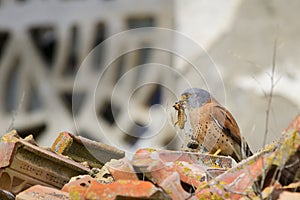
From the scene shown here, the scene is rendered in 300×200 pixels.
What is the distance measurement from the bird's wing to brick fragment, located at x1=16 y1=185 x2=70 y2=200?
0.78m

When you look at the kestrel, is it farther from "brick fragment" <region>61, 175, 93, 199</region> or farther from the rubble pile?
"brick fragment" <region>61, 175, 93, 199</region>

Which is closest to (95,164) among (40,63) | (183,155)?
(183,155)

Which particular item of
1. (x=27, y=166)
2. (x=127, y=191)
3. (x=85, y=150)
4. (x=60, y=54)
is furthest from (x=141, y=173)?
(x=60, y=54)

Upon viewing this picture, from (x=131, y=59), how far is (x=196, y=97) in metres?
5.03

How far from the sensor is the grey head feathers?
2727 millimetres

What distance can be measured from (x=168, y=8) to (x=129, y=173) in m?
6.11

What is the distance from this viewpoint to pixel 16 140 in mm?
2195

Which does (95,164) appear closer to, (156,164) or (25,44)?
(156,164)

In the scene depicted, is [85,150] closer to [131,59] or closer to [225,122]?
[225,122]

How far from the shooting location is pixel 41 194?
206 centimetres

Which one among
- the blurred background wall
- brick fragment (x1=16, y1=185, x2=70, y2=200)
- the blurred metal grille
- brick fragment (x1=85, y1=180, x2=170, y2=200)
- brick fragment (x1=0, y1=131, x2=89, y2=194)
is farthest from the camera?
the blurred metal grille

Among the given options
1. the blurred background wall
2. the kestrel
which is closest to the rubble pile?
the kestrel

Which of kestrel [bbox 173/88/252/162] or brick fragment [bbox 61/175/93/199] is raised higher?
kestrel [bbox 173/88/252/162]

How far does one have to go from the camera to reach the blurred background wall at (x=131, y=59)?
262 inches
